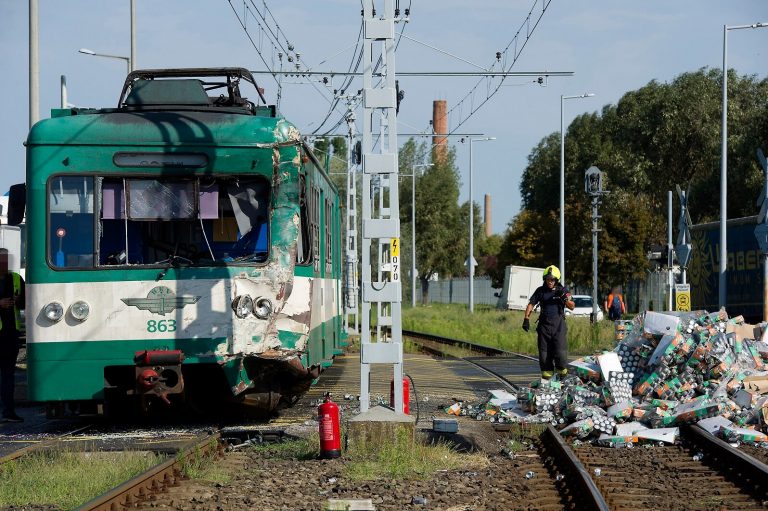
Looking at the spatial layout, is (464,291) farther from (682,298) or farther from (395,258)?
(395,258)

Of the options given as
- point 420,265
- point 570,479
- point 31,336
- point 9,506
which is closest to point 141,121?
point 31,336

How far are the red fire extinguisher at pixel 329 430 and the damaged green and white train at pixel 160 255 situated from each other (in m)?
1.63

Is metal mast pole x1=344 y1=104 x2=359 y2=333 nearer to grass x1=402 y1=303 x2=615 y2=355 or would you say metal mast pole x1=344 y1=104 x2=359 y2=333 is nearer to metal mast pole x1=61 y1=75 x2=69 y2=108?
grass x1=402 y1=303 x2=615 y2=355

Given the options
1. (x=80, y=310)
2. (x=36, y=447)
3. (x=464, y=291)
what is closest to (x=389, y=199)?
(x=80, y=310)

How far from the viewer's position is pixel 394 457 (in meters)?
10.2

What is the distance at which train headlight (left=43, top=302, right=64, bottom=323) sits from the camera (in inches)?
463

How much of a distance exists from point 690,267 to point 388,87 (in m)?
30.4

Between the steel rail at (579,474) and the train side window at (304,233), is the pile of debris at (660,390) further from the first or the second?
the train side window at (304,233)

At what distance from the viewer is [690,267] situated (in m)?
39.6

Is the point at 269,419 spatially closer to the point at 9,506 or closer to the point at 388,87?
the point at 388,87

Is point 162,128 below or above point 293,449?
above

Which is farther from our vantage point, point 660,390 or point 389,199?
point 660,390

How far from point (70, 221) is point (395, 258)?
3.38 meters

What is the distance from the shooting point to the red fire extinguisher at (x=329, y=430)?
10117 millimetres
